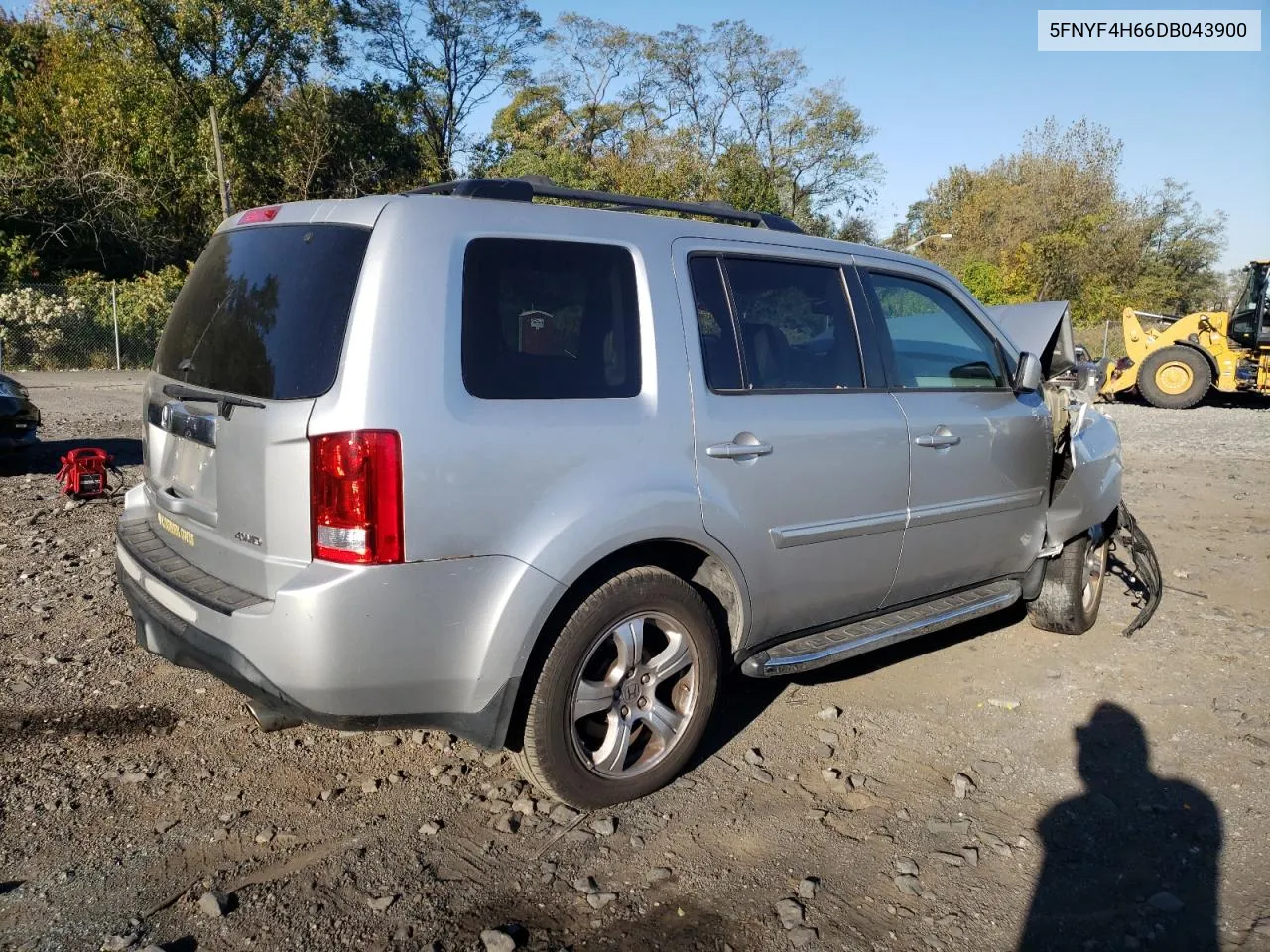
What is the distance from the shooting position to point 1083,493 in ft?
15.6

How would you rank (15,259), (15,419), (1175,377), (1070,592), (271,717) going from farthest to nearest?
(15,259), (1175,377), (15,419), (1070,592), (271,717)

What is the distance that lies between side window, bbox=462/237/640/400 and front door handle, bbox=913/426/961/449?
1397 millimetres

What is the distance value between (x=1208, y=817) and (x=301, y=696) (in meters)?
2.93

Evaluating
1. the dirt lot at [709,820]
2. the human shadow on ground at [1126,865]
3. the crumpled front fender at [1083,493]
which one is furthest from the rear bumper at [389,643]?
the crumpled front fender at [1083,493]

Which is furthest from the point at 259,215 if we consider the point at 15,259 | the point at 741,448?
the point at 15,259

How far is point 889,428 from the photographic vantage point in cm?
383

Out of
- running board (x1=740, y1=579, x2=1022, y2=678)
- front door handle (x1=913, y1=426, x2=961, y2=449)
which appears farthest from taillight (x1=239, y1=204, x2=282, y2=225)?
front door handle (x1=913, y1=426, x2=961, y2=449)

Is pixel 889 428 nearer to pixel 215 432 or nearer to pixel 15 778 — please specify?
pixel 215 432

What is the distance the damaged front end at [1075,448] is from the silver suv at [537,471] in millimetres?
821

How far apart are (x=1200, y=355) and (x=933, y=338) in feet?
57.0

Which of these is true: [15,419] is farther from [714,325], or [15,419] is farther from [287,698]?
[714,325]

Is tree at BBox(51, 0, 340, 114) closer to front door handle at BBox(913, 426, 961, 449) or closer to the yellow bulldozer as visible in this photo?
the yellow bulldozer

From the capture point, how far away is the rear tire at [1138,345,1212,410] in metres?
18.8

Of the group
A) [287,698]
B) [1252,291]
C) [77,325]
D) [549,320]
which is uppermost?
[1252,291]
